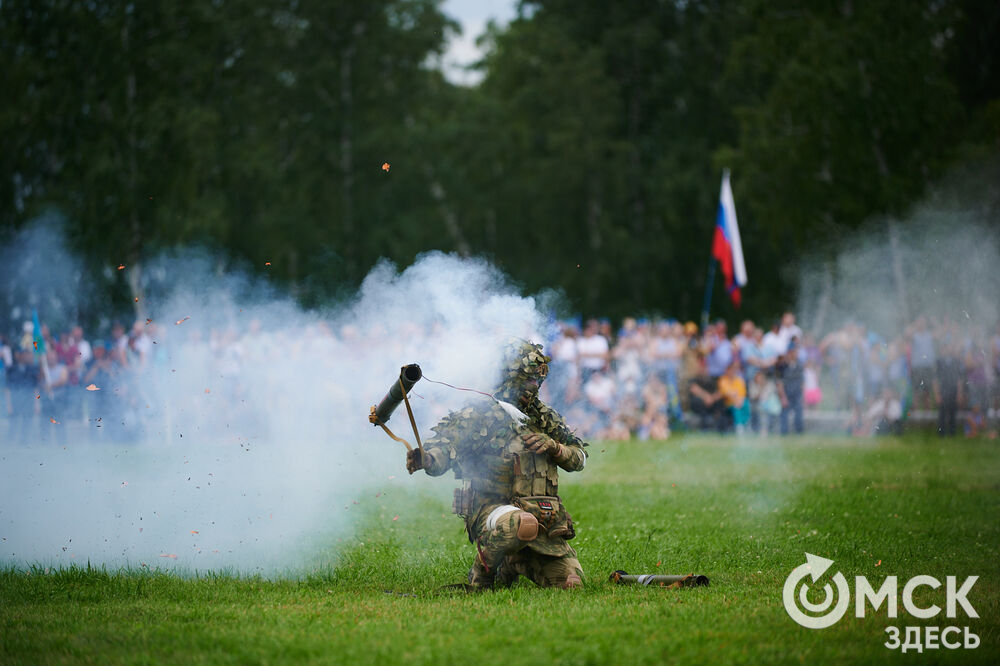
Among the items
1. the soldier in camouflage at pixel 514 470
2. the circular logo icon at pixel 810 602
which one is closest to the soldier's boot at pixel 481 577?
the soldier in camouflage at pixel 514 470

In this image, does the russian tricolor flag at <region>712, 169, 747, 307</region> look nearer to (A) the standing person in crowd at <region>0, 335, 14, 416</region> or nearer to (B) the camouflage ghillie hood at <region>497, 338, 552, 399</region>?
(A) the standing person in crowd at <region>0, 335, 14, 416</region>

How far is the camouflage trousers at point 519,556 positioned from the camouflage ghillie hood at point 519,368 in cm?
95

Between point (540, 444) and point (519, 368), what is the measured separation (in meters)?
0.64

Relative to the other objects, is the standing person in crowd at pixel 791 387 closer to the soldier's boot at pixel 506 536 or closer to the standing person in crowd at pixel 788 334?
the standing person in crowd at pixel 788 334

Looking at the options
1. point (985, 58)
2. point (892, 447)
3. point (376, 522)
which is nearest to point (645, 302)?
point (985, 58)

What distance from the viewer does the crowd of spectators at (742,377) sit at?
65.0 feet

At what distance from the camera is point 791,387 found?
21.5 meters

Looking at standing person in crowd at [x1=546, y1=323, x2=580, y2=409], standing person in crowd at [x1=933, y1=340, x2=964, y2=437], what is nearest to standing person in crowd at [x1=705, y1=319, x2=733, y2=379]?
standing person in crowd at [x1=546, y1=323, x2=580, y2=409]

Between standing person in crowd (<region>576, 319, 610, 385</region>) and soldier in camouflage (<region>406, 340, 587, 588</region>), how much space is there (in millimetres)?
13000

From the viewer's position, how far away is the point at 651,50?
151ft

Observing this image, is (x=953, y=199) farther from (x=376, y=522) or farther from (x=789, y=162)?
(x=376, y=522)

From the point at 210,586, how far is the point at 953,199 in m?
24.7

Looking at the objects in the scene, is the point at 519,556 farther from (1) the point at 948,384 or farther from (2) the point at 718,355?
(2) the point at 718,355

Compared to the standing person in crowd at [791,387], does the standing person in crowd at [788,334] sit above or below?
above
